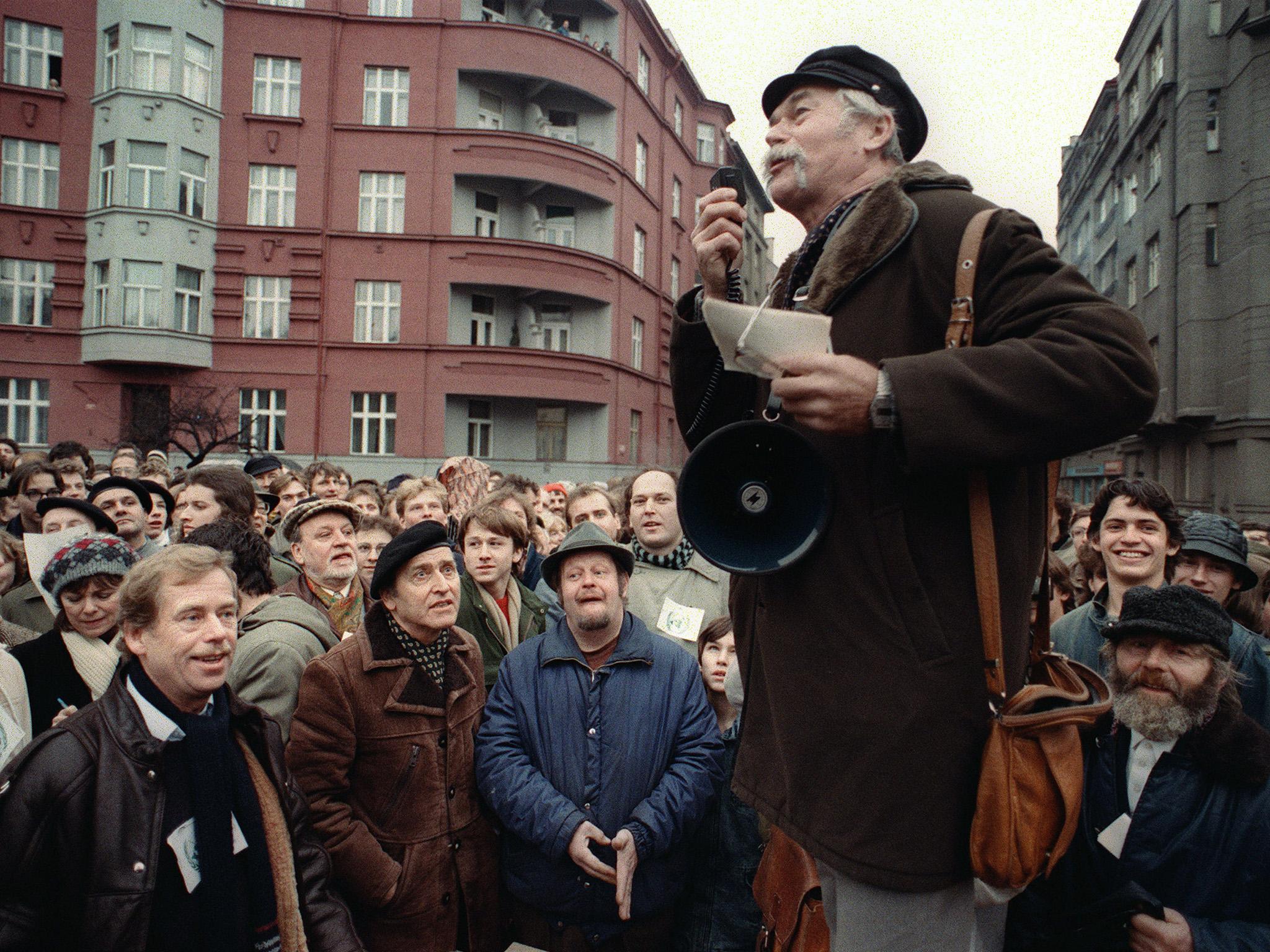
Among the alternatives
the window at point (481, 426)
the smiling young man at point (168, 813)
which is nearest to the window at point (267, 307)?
the window at point (481, 426)

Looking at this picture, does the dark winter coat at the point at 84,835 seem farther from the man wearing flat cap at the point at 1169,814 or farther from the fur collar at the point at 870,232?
the man wearing flat cap at the point at 1169,814

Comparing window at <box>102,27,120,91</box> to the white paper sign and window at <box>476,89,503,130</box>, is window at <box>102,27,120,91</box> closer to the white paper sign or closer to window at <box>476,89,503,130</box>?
window at <box>476,89,503,130</box>

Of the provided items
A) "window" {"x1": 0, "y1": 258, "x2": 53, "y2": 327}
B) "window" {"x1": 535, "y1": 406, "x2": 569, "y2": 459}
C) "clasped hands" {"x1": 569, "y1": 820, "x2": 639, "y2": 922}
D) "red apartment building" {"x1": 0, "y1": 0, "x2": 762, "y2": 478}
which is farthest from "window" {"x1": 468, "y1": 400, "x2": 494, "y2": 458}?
"clasped hands" {"x1": 569, "y1": 820, "x2": 639, "y2": 922}

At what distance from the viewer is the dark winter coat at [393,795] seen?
3229 mm

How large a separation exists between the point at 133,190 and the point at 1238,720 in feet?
87.2

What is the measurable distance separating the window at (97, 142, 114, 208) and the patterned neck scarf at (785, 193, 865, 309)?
87.0ft

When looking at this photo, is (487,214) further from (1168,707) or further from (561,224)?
(1168,707)

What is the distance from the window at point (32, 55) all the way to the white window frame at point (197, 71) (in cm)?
346

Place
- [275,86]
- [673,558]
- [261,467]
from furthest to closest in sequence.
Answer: [275,86]
[261,467]
[673,558]

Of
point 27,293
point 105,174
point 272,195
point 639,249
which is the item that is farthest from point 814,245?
point 639,249

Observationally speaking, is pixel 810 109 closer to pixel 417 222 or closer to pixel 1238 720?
pixel 1238 720

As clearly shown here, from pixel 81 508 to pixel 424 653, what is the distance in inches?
104

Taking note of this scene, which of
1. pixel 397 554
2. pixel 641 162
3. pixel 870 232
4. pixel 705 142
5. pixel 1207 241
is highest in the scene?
pixel 705 142

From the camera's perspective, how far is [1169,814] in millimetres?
2898
